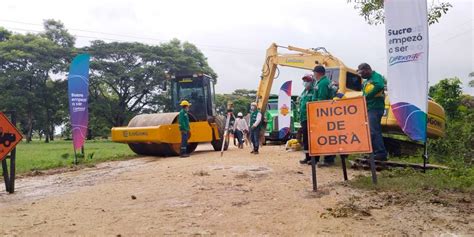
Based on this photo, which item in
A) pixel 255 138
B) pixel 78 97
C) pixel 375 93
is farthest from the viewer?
pixel 255 138

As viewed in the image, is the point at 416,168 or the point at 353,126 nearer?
the point at 353,126

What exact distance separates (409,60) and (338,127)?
2.25 meters

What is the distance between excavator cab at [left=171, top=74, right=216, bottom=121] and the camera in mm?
18188

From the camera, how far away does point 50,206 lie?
254 inches

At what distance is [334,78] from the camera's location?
14.3m

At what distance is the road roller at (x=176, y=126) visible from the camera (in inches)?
557

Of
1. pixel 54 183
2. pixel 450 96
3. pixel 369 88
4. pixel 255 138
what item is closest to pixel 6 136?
pixel 54 183

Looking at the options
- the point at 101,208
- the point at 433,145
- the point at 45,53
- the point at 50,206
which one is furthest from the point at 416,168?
the point at 45,53

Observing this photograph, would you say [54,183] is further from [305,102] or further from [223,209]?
[305,102]

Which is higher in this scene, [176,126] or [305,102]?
[305,102]

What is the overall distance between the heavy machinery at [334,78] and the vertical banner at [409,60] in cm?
242

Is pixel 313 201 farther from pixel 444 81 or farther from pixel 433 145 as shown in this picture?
pixel 444 81

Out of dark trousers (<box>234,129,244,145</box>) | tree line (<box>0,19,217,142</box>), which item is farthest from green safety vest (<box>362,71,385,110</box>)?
tree line (<box>0,19,217,142</box>)

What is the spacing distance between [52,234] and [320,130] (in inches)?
149
